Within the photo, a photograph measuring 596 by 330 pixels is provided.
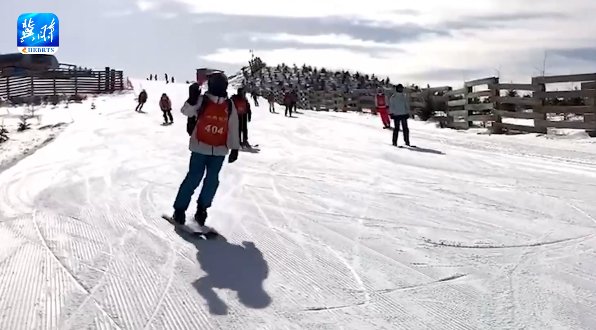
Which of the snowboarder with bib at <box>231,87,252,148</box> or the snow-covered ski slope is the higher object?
the snowboarder with bib at <box>231,87,252,148</box>

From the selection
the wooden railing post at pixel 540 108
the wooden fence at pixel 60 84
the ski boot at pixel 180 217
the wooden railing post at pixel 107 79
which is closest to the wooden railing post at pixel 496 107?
the wooden railing post at pixel 540 108

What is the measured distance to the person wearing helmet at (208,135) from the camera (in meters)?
5.45

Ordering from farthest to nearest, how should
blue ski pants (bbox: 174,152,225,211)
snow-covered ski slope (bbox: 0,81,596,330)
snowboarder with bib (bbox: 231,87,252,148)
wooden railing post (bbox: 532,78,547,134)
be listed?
wooden railing post (bbox: 532,78,547,134), snowboarder with bib (bbox: 231,87,252,148), blue ski pants (bbox: 174,152,225,211), snow-covered ski slope (bbox: 0,81,596,330)

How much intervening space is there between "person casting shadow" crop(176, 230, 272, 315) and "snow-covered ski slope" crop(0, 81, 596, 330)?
16 mm

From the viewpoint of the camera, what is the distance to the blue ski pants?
5.59m

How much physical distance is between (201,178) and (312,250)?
4.69 feet

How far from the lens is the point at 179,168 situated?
32.9ft

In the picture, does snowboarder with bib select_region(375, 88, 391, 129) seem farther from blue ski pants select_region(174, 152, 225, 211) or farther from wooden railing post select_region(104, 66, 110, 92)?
wooden railing post select_region(104, 66, 110, 92)

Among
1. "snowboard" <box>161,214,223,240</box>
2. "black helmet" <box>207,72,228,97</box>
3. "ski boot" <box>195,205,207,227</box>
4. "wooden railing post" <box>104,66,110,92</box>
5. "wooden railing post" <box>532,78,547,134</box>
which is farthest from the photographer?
"wooden railing post" <box>104,66,110,92</box>

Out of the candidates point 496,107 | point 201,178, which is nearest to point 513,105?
point 496,107

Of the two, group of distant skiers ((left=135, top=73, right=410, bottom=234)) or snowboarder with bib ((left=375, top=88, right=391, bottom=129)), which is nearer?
group of distant skiers ((left=135, top=73, right=410, bottom=234))

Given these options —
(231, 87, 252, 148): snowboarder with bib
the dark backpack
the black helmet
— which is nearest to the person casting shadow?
the dark backpack

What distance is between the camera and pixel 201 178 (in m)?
5.68

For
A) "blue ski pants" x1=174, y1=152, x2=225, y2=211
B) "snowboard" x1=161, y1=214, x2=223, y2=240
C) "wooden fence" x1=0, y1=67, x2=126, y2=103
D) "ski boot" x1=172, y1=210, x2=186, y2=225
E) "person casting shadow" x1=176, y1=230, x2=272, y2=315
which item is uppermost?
"wooden fence" x1=0, y1=67, x2=126, y2=103
